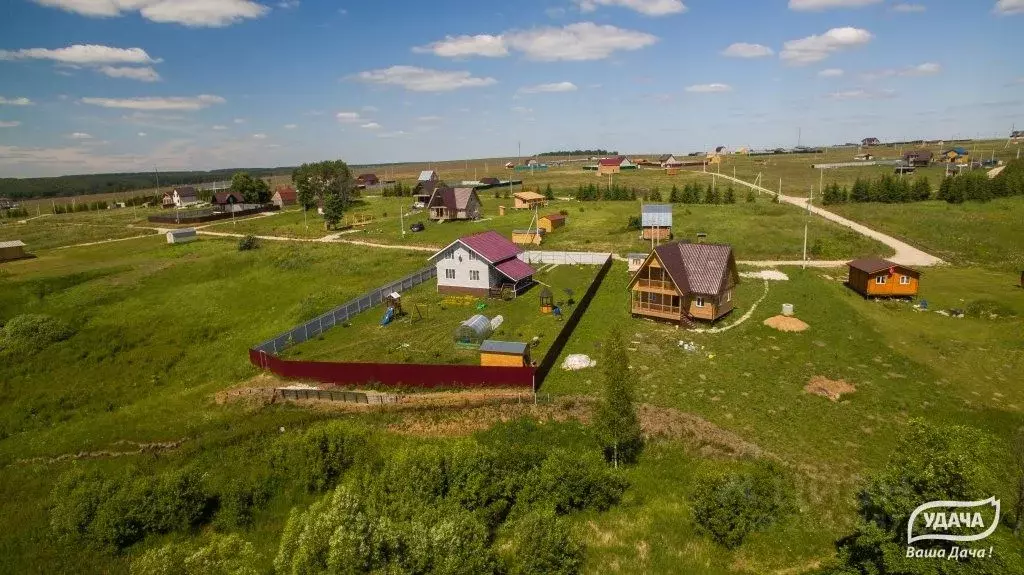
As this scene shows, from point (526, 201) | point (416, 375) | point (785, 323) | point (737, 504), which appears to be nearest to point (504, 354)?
point (416, 375)

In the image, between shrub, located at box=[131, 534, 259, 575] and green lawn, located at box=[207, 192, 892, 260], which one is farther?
green lawn, located at box=[207, 192, 892, 260]

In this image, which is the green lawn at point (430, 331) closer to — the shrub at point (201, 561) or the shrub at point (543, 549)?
the shrub at point (543, 549)

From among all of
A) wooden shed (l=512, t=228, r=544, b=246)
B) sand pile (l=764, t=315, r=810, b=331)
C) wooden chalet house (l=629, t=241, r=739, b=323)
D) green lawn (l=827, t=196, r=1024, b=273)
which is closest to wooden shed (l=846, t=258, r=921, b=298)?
sand pile (l=764, t=315, r=810, b=331)

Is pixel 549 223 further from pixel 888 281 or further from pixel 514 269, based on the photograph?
pixel 888 281

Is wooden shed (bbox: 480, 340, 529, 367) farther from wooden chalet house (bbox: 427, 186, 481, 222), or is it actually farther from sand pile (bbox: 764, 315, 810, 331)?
wooden chalet house (bbox: 427, 186, 481, 222)

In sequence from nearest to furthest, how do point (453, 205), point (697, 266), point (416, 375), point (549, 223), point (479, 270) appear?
point (416, 375) → point (697, 266) → point (479, 270) → point (549, 223) → point (453, 205)

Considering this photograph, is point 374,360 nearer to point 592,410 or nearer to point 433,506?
point 592,410
